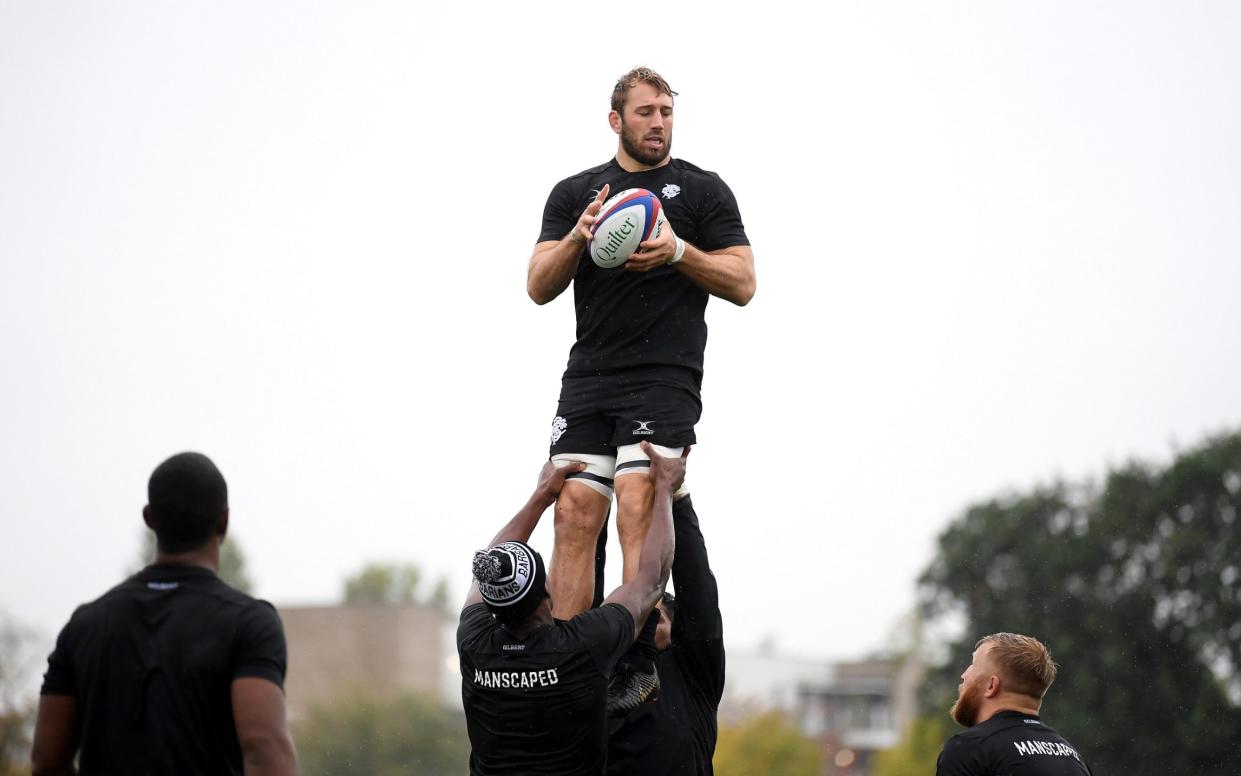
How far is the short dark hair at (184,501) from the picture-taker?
5.40 metres

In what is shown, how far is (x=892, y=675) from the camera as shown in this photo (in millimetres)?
102062

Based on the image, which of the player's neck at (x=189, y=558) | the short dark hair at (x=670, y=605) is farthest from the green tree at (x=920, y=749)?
the player's neck at (x=189, y=558)

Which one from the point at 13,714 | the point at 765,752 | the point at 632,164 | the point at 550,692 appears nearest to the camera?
the point at 550,692

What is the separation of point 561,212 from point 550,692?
3050mm

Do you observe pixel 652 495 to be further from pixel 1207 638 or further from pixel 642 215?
pixel 1207 638

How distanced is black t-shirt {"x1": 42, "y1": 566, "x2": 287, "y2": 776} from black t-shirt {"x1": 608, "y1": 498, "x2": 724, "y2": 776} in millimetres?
3311

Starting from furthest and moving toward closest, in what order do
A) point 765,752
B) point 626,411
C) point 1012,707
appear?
point 765,752 → point 626,411 → point 1012,707

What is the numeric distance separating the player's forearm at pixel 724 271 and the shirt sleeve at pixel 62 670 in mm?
4033

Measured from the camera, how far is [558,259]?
8328 mm

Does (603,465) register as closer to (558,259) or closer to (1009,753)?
(558,259)

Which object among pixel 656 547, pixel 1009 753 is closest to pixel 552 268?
pixel 656 547

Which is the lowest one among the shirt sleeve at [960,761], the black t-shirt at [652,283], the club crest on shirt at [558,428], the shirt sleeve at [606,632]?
the shirt sleeve at [960,761]

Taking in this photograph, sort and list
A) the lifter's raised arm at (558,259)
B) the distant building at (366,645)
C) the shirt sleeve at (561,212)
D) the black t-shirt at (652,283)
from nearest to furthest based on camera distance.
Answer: the lifter's raised arm at (558,259) < the black t-shirt at (652,283) < the shirt sleeve at (561,212) < the distant building at (366,645)

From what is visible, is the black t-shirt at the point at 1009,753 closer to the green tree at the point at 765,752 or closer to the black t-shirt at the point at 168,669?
the black t-shirt at the point at 168,669
